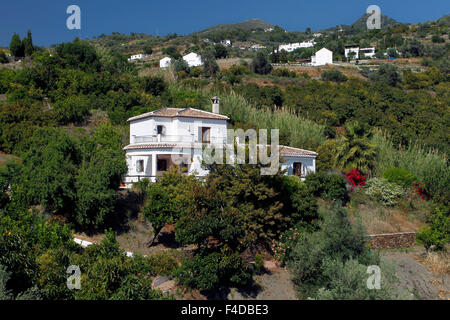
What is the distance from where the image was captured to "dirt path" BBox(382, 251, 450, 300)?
16547 mm

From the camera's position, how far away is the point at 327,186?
22.2m

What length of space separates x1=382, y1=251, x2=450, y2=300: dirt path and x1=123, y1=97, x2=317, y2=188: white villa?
24.5ft

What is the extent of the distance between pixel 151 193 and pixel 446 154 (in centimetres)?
2732

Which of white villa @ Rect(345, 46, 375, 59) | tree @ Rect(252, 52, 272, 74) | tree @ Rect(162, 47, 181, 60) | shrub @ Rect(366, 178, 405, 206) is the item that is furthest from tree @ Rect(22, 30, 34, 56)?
white villa @ Rect(345, 46, 375, 59)

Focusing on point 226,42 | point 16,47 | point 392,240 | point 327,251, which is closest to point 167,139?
point 327,251

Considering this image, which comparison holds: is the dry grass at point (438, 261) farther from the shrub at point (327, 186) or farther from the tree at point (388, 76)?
the tree at point (388, 76)

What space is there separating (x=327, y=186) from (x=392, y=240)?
14.3 feet

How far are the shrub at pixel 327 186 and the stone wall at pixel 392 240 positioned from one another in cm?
302

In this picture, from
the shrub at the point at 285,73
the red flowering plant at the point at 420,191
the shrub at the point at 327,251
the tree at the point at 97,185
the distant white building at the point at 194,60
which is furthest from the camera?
the distant white building at the point at 194,60

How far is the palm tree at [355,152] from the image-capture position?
1036 inches

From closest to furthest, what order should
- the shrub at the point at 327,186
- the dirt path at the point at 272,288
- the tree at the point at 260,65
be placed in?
the dirt path at the point at 272,288, the shrub at the point at 327,186, the tree at the point at 260,65

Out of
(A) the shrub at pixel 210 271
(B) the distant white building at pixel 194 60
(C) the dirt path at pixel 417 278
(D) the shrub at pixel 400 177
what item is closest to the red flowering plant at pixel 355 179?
(D) the shrub at pixel 400 177

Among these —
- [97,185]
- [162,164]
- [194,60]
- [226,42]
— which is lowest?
[97,185]

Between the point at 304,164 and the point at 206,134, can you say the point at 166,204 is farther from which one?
the point at 304,164
